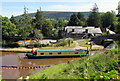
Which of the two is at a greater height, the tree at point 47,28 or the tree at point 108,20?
the tree at point 108,20

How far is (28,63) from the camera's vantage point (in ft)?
83.5

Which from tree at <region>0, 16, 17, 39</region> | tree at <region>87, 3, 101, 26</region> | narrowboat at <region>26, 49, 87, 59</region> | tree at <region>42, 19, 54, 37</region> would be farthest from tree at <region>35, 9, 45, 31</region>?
narrowboat at <region>26, 49, 87, 59</region>

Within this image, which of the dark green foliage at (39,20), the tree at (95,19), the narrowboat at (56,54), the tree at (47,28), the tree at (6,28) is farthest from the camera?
the tree at (95,19)

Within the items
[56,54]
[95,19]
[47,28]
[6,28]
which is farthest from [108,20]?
[56,54]

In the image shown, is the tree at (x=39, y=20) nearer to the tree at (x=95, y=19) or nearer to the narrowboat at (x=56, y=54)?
the tree at (x=95, y=19)

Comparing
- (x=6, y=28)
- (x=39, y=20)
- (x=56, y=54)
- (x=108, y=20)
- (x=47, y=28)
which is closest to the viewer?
(x=56, y=54)

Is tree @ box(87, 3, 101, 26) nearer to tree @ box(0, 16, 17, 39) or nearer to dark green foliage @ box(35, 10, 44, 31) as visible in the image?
dark green foliage @ box(35, 10, 44, 31)

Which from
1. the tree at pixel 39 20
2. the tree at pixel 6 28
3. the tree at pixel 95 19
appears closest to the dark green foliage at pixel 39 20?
the tree at pixel 39 20

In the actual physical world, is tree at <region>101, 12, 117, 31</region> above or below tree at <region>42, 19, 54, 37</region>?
above

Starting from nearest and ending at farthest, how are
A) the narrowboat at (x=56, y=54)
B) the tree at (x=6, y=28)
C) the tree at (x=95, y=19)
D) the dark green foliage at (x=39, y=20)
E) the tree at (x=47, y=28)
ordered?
the narrowboat at (x=56, y=54)
the tree at (x=6, y=28)
the tree at (x=47, y=28)
the dark green foliage at (x=39, y=20)
the tree at (x=95, y=19)

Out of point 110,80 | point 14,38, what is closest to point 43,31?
point 14,38

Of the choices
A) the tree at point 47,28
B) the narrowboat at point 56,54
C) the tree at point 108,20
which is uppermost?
the tree at point 108,20

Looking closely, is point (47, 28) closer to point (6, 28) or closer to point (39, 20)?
point (39, 20)

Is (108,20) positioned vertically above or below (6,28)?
above
